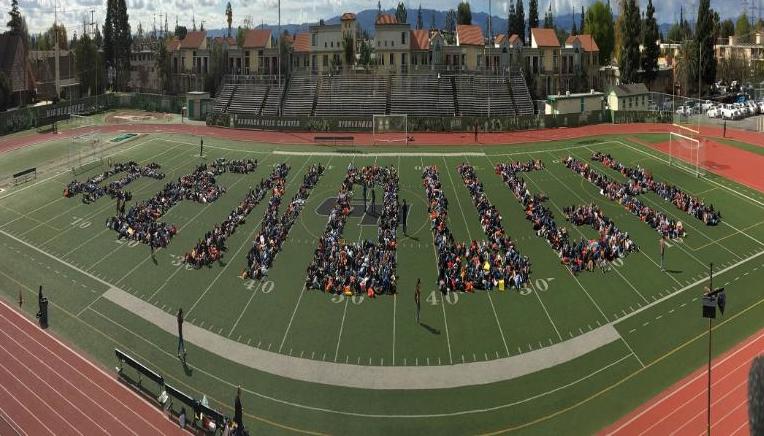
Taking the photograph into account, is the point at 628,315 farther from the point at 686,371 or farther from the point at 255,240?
the point at 255,240

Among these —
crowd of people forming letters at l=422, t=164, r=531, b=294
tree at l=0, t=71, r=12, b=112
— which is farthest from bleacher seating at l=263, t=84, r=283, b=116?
crowd of people forming letters at l=422, t=164, r=531, b=294

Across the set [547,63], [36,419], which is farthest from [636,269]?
[547,63]

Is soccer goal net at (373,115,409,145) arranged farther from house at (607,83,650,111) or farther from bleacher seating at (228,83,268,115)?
house at (607,83,650,111)

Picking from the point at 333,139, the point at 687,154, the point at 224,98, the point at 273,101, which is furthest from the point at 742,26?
the point at 333,139

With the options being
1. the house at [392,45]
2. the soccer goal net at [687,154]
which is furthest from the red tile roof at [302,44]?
the soccer goal net at [687,154]

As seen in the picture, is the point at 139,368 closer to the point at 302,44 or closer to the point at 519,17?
the point at 302,44

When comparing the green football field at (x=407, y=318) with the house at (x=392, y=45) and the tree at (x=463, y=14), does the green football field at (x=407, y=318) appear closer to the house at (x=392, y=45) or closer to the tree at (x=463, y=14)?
the house at (x=392, y=45)
